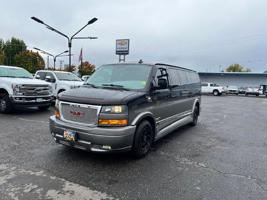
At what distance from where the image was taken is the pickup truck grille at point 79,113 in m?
3.91

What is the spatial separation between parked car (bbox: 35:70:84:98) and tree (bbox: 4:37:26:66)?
172 feet

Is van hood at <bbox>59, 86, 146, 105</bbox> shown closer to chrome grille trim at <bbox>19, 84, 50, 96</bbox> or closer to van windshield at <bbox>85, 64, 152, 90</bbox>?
van windshield at <bbox>85, 64, 152, 90</bbox>

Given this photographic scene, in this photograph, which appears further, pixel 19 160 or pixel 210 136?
pixel 210 136

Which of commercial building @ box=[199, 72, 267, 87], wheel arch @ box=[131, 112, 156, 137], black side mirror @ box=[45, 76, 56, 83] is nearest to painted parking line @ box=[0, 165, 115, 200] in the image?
wheel arch @ box=[131, 112, 156, 137]

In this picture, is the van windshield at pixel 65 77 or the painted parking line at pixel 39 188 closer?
the painted parking line at pixel 39 188

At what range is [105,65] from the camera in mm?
5711

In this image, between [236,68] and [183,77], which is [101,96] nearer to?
[183,77]

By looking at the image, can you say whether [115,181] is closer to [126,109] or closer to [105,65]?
[126,109]

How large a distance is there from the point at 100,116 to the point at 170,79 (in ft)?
8.28

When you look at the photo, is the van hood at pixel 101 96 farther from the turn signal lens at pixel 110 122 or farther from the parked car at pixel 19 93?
the parked car at pixel 19 93

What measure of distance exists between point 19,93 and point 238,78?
4555 centimetres

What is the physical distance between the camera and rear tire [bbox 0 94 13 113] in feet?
28.2

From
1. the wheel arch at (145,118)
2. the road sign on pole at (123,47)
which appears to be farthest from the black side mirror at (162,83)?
the road sign on pole at (123,47)

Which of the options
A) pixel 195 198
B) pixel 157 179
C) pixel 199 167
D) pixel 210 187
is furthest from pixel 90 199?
pixel 199 167
